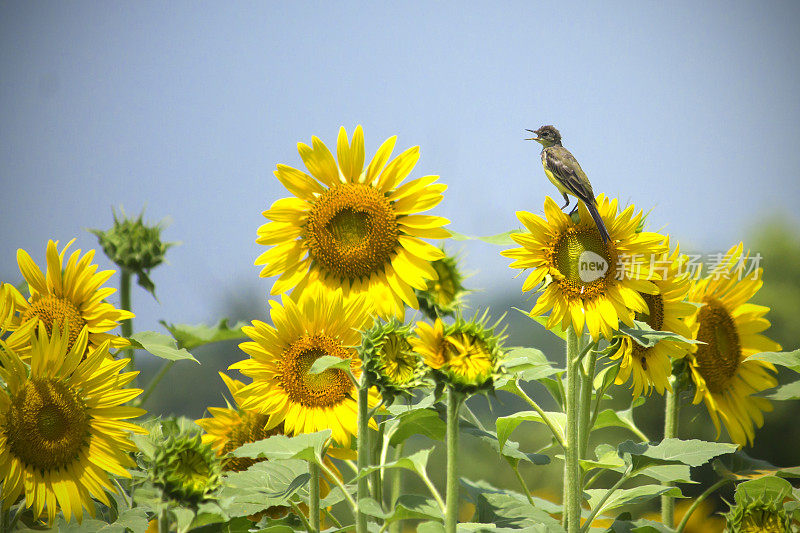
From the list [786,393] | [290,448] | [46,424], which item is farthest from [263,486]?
[786,393]

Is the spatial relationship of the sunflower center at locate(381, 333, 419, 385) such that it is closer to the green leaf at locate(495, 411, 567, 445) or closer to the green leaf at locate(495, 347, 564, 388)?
the green leaf at locate(495, 347, 564, 388)

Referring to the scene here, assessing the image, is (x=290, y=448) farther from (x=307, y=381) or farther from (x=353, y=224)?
(x=353, y=224)

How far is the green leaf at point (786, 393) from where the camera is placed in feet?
4.53

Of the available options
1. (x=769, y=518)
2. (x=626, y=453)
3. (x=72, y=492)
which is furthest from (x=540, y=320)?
(x=72, y=492)

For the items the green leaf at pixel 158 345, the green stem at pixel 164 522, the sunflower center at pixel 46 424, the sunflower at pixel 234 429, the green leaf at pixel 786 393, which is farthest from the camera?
the green leaf at pixel 786 393

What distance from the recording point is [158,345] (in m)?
1.18

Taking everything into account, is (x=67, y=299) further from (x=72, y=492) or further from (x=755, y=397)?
(x=755, y=397)

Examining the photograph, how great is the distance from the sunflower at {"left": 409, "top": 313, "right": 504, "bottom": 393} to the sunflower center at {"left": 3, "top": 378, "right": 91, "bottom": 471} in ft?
1.69

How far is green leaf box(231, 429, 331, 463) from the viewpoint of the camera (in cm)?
93

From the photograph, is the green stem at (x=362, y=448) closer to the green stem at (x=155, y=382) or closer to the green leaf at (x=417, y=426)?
the green leaf at (x=417, y=426)

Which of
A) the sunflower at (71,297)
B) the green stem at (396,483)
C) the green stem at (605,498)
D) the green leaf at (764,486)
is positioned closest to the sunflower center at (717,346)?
the green leaf at (764,486)

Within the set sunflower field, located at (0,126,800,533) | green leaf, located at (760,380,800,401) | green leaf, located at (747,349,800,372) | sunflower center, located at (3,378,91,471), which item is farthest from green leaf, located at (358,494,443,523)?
green leaf, located at (760,380,800,401)

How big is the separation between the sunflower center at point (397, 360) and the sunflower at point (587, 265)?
0.22 metres

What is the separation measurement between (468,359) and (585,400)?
1.58 feet
